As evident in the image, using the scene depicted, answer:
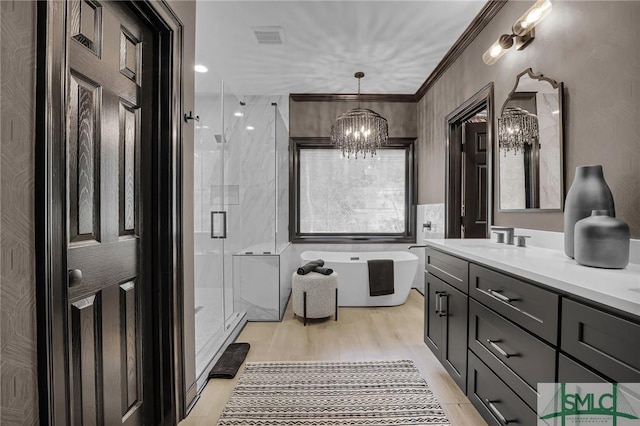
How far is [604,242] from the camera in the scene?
4.18 feet

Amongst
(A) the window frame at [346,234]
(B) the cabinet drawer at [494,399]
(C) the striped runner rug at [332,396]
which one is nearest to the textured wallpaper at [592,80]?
(B) the cabinet drawer at [494,399]

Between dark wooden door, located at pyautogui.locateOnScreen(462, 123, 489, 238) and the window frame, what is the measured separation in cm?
118

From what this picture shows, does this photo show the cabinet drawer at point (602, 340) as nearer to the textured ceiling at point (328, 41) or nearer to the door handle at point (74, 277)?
the door handle at point (74, 277)

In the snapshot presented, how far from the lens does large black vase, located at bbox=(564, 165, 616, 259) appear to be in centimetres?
143

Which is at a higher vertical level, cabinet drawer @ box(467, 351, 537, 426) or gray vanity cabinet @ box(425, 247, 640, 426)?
gray vanity cabinet @ box(425, 247, 640, 426)

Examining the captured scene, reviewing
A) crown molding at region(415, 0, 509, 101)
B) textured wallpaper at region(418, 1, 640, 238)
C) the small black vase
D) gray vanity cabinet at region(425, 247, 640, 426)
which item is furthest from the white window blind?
the small black vase

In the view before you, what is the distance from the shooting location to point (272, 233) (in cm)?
372

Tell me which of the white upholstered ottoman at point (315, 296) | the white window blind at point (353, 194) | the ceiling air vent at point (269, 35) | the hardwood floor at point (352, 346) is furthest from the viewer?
the white window blind at point (353, 194)

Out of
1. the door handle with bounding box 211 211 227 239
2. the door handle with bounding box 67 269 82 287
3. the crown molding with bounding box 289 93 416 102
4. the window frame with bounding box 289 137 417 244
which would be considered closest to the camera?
the door handle with bounding box 67 269 82 287

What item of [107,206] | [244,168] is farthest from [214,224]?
[107,206]

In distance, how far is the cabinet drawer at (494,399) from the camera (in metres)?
1.31

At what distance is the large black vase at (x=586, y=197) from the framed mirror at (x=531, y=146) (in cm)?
36

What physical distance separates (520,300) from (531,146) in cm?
123

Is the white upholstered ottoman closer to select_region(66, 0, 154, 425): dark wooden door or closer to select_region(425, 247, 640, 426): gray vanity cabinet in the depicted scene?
select_region(425, 247, 640, 426): gray vanity cabinet
